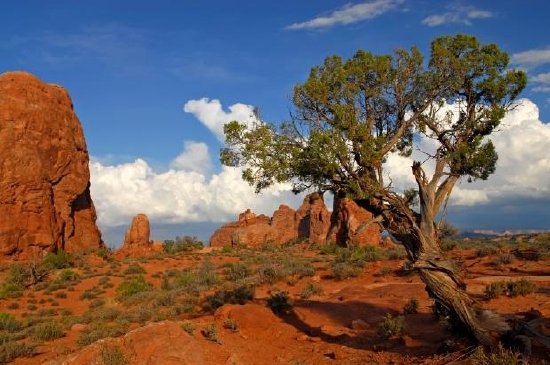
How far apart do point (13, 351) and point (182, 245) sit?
44286mm

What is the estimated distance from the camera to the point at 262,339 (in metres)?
13.1

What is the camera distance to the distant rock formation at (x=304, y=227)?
5212 cm

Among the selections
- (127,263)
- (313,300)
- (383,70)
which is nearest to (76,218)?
(127,263)

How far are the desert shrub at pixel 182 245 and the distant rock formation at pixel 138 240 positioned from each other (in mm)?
1543

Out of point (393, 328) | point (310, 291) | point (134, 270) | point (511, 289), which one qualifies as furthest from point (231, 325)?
point (134, 270)

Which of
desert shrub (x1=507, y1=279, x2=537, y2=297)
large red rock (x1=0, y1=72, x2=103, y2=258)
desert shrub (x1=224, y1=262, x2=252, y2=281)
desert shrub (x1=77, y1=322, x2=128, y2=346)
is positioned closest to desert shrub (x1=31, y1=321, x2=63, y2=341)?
desert shrub (x1=77, y1=322, x2=128, y2=346)

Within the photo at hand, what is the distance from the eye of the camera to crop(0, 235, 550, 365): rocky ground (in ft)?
35.0

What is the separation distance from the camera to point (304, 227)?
270 ft

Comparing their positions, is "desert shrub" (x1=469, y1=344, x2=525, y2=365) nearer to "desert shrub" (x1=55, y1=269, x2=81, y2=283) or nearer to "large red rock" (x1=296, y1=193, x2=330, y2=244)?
"desert shrub" (x1=55, y1=269, x2=81, y2=283)

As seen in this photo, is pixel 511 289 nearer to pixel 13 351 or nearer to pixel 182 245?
pixel 13 351

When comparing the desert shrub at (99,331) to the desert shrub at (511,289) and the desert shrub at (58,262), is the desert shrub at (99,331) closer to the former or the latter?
the desert shrub at (511,289)

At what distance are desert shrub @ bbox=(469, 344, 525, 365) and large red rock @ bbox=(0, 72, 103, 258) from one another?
4681 centimetres

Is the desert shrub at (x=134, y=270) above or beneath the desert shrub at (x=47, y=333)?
above

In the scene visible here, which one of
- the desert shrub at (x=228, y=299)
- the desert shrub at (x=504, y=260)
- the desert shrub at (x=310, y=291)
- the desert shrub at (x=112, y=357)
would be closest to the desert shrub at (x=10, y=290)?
the desert shrub at (x=228, y=299)
